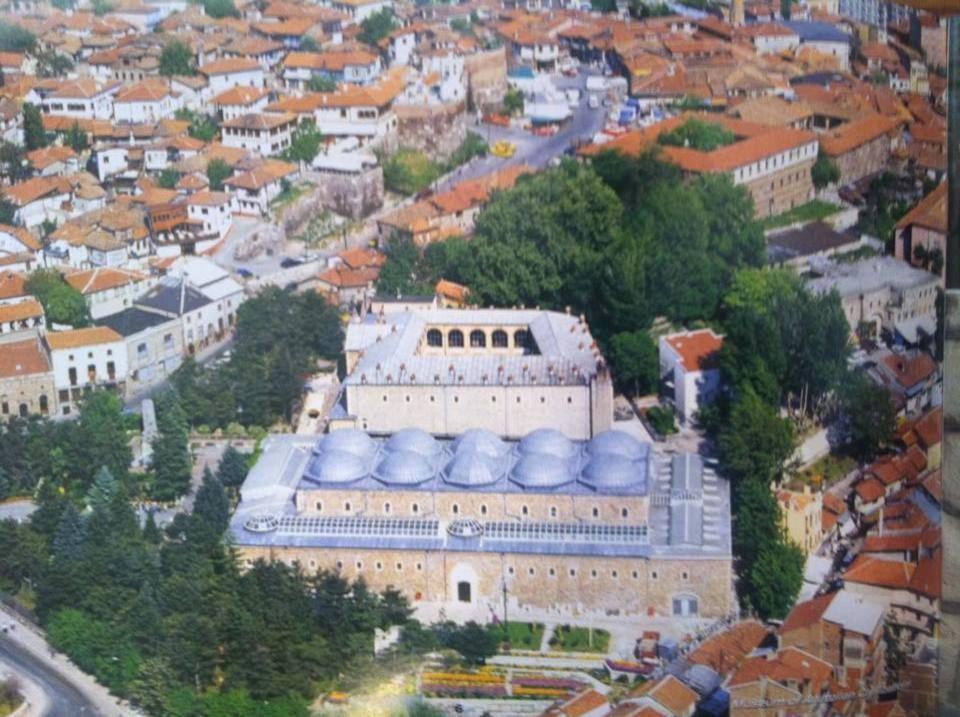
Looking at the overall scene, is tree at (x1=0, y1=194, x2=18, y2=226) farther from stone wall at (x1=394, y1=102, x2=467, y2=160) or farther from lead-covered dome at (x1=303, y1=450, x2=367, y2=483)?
stone wall at (x1=394, y1=102, x2=467, y2=160)

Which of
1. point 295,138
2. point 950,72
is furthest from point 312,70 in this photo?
point 950,72

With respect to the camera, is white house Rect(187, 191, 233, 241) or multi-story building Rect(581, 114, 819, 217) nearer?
multi-story building Rect(581, 114, 819, 217)

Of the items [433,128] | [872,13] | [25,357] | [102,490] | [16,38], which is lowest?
[102,490]

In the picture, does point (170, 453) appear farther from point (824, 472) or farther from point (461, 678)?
point (824, 472)

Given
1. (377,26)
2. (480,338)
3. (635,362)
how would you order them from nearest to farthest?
(635,362) → (480,338) → (377,26)

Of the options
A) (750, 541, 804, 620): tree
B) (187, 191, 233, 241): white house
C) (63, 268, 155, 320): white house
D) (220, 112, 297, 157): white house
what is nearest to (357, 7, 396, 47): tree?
(220, 112, 297, 157): white house

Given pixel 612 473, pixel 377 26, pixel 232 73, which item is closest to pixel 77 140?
pixel 232 73
